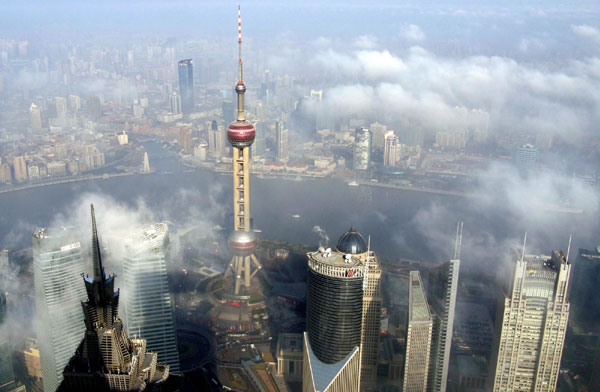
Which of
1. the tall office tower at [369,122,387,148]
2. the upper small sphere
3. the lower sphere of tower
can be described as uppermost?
the upper small sphere

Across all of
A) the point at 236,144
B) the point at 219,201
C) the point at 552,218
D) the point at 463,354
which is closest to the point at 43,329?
the point at 236,144

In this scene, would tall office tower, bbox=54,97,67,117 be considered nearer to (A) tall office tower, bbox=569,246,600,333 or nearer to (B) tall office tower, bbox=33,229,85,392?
(B) tall office tower, bbox=33,229,85,392

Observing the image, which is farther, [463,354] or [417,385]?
[463,354]

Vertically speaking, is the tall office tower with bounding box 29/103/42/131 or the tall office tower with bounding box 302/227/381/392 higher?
the tall office tower with bounding box 29/103/42/131

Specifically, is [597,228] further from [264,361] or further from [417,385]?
[264,361]

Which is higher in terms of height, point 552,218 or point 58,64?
point 58,64

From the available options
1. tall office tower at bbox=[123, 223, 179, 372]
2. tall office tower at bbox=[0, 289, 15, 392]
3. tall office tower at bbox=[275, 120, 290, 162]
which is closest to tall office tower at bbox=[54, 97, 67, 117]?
tall office tower at bbox=[275, 120, 290, 162]

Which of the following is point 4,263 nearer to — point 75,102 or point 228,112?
point 75,102
